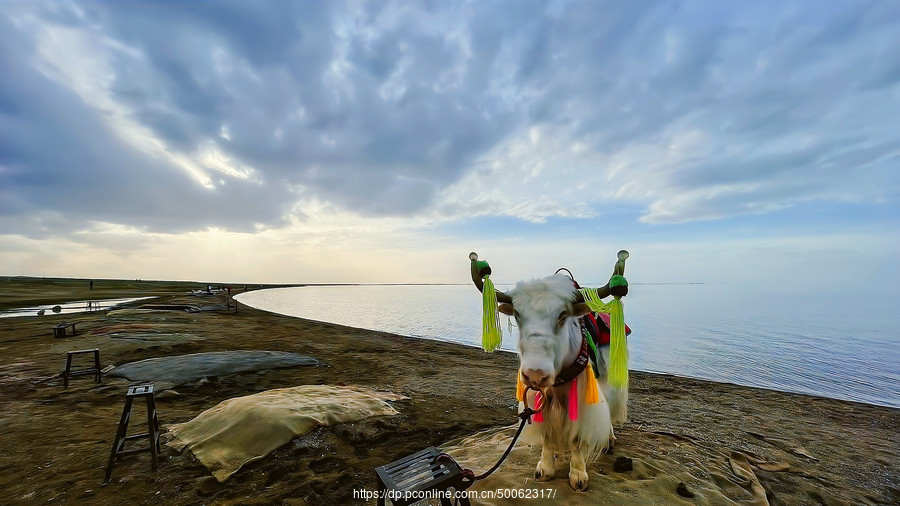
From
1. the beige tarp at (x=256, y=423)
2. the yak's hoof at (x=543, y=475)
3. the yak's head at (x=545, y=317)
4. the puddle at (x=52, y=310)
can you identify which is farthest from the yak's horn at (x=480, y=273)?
the puddle at (x=52, y=310)

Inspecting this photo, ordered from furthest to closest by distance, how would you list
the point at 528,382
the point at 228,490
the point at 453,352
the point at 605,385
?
the point at 453,352 → the point at 605,385 → the point at 228,490 → the point at 528,382

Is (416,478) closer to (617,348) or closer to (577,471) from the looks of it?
(577,471)

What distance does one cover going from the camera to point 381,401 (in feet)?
21.9

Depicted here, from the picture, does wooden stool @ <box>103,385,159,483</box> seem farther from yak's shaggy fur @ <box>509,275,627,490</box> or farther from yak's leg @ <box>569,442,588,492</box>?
yak's leg @ <box>569,442,588,492</box>

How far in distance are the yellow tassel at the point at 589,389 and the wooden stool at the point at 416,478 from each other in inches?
63.1

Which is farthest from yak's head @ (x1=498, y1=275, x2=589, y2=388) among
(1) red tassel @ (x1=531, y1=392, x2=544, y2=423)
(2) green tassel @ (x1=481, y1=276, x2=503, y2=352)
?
(1) red tassel @ (x1=531, y1=392, x2=544, y2=423)

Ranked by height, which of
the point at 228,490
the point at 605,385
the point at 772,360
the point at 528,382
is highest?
the point at 528,382

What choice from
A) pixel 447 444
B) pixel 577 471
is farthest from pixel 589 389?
pixel 447 444

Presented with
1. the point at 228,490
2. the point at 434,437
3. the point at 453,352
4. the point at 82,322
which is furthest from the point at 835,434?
the point at 82,322

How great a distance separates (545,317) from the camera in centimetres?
300

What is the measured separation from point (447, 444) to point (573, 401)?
2552 millimetres

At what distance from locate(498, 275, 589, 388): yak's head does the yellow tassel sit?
356 mm

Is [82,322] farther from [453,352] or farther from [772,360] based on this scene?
[772,360]

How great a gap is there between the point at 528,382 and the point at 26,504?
5406 mm
